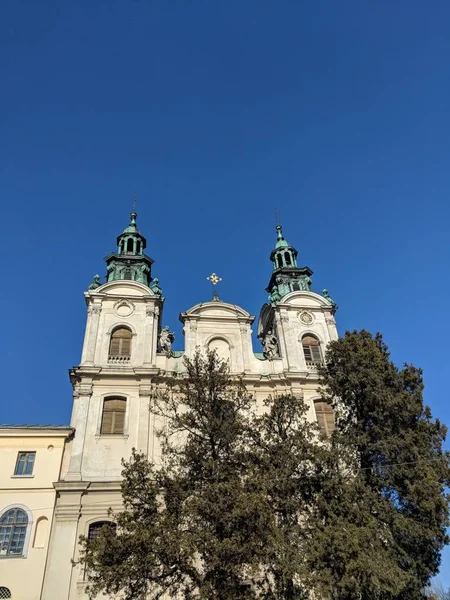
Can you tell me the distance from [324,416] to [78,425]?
13092 mm

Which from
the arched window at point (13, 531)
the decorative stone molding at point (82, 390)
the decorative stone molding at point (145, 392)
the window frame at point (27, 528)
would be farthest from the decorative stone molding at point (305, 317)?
the arched window at point (13, 531)

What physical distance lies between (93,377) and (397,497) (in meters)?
15.9

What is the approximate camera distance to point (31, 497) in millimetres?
21500

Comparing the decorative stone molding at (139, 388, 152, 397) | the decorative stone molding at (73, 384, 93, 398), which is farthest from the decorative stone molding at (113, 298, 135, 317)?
the decorative stone molding at (139, 388, 152, 397)

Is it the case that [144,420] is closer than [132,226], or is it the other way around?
[144,420]

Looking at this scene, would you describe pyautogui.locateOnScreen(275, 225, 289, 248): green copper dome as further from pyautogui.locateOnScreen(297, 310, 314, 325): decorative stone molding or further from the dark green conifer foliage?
the dark green conifer foliage

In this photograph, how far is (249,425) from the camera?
17.7m

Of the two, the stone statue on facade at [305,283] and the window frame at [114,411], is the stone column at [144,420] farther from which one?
the stone statue on facade at [305,283]

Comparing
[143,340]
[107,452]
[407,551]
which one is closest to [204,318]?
[143,340]

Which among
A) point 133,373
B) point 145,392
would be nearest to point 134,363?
point 133,373

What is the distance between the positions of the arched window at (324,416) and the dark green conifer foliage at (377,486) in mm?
5751

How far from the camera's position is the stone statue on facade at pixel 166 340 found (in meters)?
28.8

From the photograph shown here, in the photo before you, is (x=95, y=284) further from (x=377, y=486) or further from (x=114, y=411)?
(x=377, y=486)

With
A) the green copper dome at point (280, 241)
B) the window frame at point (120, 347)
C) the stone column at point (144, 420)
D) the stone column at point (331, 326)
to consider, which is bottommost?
the stone column at point (144, 420)
